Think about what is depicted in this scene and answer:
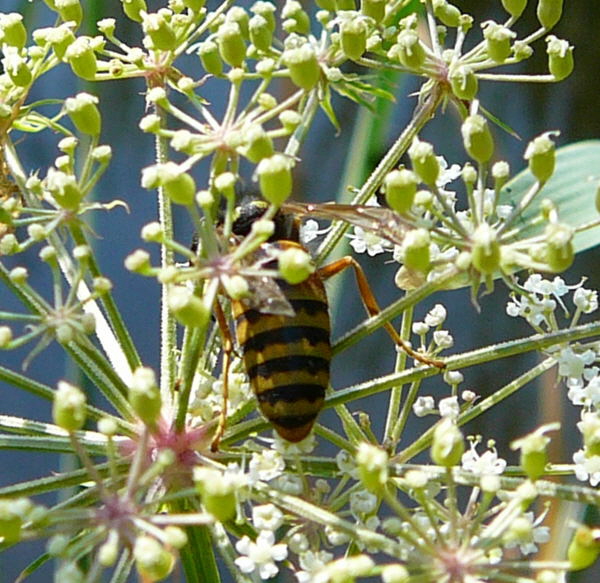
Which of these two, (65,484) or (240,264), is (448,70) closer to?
(240,264)

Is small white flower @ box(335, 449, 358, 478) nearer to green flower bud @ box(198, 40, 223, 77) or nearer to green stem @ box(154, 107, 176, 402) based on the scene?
green stem @ box(154, 107, 176, 402)

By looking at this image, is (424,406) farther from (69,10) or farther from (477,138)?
(69,10)

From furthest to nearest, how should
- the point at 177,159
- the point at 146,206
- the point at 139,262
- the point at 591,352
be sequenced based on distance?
the point at 146,206 < the point at 177,159 < the point at 591,352 < the point at 139,262

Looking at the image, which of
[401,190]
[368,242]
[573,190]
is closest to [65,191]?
[401,190]

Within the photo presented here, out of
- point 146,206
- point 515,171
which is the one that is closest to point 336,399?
point 146,206

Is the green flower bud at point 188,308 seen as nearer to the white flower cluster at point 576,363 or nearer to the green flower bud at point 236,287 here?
the green flower bud at point 236,287

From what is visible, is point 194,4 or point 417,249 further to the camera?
point 194,4

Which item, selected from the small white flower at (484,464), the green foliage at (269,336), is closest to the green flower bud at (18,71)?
the green foliage at (269,336)
